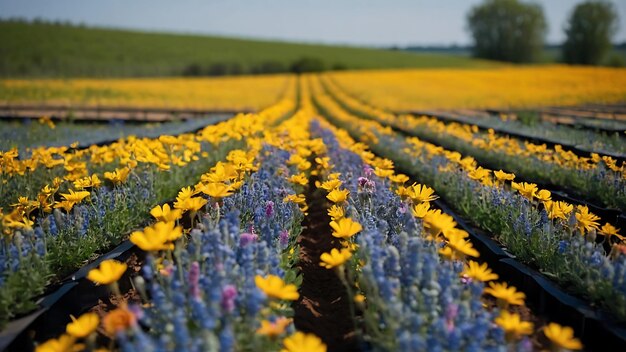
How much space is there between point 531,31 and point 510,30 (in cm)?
304

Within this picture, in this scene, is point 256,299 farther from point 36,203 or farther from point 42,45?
point 42,45

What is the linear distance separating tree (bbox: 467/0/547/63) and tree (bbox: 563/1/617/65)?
597 centimetres

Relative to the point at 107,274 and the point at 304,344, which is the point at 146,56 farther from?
the point at 304,344

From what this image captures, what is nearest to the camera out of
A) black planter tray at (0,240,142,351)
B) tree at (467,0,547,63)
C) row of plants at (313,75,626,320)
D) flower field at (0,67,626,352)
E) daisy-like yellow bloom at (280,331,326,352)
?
daisy-like yellow bloom at (280,331,326,352)

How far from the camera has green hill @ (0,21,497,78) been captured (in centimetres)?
5097

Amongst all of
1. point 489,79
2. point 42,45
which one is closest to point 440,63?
point 489,79

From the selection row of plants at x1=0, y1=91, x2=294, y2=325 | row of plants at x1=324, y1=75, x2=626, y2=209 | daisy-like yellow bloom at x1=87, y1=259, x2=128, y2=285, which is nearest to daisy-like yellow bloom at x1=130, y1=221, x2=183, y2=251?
daisy-like yellow bloom at x1=87, y1=259, x2=128, y2=285

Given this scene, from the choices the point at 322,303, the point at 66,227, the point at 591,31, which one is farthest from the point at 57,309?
the point at 591,31

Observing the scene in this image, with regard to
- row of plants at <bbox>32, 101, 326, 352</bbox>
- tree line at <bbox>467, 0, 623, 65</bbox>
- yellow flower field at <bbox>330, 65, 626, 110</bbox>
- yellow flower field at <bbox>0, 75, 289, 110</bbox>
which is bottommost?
yellow flower field at <bbox>0, 75, 289, 110</bbox>

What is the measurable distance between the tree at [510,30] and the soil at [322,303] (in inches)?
3320

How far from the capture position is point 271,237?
3.70 m

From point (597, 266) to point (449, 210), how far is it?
253cm

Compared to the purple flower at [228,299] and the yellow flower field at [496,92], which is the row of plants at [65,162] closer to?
the purple flower at [228,299]

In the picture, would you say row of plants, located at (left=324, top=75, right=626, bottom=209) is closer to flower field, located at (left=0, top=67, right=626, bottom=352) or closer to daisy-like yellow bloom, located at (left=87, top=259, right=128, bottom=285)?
flower field, located at (left=0, top=67, right=626, bottom=352)
